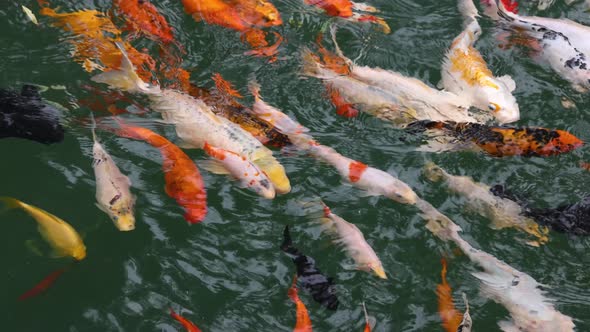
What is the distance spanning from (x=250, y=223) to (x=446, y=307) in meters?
1.48

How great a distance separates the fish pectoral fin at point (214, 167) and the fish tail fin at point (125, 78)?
2.38ft

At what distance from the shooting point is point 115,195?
4711 mm

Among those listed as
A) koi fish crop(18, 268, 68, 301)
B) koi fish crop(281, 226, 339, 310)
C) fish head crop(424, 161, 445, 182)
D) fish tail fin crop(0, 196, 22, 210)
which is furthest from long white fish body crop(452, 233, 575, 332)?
fish tail fin crop(0, 196, 22, 210)

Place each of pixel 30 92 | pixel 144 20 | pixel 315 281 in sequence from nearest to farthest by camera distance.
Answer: pixel 315 281
pixel 30 92
pixel 144 20

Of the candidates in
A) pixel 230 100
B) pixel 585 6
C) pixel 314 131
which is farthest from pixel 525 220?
pixel 585 6

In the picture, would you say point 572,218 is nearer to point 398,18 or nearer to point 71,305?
point 398,18

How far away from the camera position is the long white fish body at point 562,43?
599 centimetres

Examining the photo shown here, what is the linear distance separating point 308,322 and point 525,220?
1.76 meters

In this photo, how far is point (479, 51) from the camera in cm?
630

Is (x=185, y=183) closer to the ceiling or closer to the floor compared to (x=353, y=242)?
closer to the ceiling

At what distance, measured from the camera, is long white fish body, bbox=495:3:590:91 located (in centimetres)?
599

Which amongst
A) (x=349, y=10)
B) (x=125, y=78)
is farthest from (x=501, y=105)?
(x=125, y=78)

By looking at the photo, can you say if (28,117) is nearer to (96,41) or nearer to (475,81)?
(96,41)

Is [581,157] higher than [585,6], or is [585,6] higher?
[585,6]
